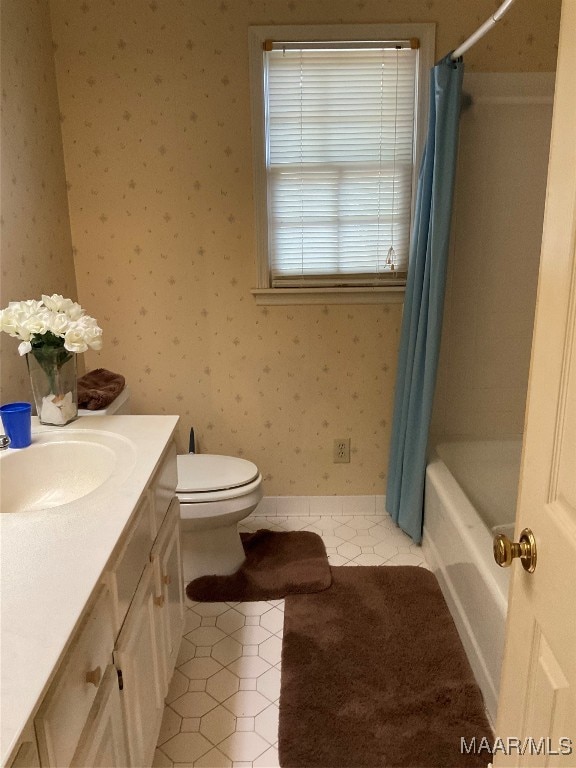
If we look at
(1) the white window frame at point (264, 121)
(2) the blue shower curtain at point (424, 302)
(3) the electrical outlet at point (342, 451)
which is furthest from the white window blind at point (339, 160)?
(3) the electrical outlet at point (342, 451)

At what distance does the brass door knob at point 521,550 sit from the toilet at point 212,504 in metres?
1.30

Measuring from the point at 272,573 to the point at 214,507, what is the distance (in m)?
0.45

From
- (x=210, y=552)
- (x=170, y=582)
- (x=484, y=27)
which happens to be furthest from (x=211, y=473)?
(x=484, y=27)

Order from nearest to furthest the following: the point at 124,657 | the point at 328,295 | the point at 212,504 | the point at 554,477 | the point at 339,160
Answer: the point at 554,477 < the point at 124,657 < the point at 212,504 < the point at 339,160 < the point at 328,295

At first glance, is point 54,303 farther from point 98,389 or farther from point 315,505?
point 315,505

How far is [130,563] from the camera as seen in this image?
4.01 ft

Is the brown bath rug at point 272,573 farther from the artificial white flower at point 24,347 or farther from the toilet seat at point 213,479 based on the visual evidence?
the artificial white flower at point 24,347

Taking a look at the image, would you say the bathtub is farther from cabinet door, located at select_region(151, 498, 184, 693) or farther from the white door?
cabinet door, located at select_region(151, 498, 184, 693)

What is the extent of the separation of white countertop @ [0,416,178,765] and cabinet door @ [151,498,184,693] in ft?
0.94

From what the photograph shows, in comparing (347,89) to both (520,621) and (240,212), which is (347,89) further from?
(520,621)

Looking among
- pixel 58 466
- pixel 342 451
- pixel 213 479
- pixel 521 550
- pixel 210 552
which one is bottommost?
pixel 210 552

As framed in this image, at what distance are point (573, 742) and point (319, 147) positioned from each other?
2.25m

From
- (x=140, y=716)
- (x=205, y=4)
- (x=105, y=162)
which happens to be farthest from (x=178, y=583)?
(x=205, y=4)

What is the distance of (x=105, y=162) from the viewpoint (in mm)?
2443
